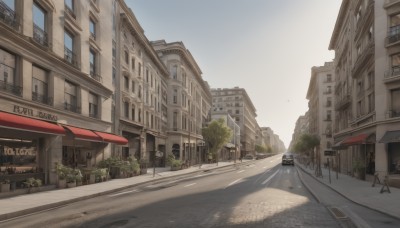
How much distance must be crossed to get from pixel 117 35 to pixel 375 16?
941 inches

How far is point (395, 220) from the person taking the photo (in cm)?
1067

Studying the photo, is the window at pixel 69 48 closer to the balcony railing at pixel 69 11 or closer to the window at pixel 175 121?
the balcony railing at pixel 69 11

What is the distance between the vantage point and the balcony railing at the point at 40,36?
19.6m

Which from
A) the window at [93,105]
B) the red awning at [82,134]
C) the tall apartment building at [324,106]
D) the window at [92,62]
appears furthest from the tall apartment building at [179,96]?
the tall apartment building at [324,106]

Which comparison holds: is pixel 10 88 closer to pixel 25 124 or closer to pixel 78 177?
pixel 25 124

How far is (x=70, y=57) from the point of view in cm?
2400

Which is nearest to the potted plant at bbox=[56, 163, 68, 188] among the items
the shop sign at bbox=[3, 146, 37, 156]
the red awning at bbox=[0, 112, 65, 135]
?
the shop sign at bbox=[3, 146, 37, 156]

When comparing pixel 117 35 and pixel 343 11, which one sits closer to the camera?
pixel 117 35

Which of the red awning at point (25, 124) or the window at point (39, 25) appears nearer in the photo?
the red awning at point (25, 124)

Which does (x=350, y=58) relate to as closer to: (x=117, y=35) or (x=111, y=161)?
(x=117, y=35)

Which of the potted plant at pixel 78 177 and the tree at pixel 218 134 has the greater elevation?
the tree at pixel 218 134

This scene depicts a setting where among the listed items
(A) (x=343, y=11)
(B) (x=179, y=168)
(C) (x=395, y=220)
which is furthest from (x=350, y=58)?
(C) (x=395, y=220)

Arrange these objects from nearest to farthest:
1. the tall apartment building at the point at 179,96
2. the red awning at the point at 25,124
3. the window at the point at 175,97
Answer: the red awning at the point at 25,124
the tall apartment building at the point at 179,96
the window at the point at 175,97

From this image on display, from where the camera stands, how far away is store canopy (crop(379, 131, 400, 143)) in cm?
2229
